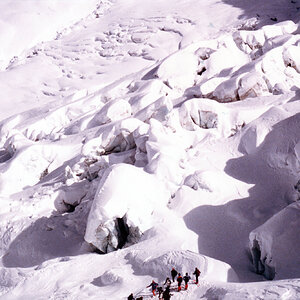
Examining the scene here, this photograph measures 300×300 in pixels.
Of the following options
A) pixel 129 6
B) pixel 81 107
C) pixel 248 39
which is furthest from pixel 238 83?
pixel 129 6

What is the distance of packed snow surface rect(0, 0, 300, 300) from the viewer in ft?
56.6

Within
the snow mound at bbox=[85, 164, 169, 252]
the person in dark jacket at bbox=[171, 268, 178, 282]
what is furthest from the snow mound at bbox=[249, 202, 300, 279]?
the snow mound at bbox=[85, 164, 169, 252]

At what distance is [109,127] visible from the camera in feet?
104

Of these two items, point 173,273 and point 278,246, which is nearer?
point 173,273

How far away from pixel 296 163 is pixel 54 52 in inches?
2120

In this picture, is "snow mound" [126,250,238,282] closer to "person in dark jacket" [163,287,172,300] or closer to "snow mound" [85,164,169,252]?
"person in dark jacket" [163,287,172,300]

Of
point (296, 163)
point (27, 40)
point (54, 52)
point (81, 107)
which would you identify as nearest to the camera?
point (296, 163)

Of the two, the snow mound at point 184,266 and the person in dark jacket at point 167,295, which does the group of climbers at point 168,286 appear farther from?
the snow mound at point 184,266

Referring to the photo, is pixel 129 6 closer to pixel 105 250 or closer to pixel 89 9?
pixel 89 9

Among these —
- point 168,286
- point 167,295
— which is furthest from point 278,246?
point 167,295

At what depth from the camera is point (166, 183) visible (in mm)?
24047

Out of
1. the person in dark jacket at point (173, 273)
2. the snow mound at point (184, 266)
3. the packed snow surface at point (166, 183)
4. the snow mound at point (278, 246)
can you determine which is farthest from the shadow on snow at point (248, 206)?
the person in dark jacket at point (173, 273)

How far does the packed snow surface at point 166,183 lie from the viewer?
17250 millimetres

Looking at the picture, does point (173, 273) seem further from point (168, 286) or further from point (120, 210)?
point (120, 210)
